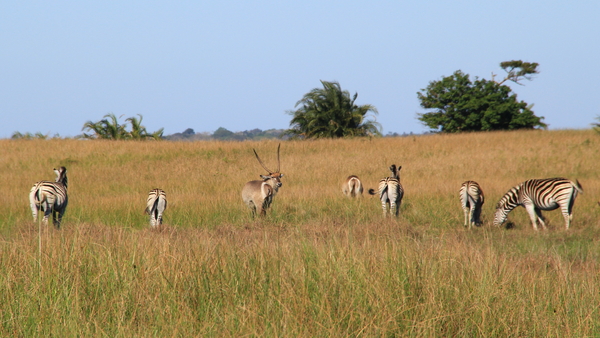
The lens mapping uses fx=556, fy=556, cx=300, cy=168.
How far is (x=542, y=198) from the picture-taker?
12.4 m

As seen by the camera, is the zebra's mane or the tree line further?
the tree line

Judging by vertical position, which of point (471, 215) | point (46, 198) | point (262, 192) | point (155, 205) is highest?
point (262, 192)

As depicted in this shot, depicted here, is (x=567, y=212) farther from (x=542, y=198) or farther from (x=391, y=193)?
(x=391, y=193)

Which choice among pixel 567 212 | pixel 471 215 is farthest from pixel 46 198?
pixel 567 212

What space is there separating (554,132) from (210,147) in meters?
19.9

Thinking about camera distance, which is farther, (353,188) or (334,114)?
(334,114)

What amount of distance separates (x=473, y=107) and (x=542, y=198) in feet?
102

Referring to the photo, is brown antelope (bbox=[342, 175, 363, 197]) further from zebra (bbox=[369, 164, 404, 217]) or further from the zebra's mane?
the zebra's mane

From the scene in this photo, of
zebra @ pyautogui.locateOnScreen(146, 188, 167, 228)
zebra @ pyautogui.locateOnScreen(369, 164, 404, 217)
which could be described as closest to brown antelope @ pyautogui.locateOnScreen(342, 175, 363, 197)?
zebra @ pyautogui.locateOnScreen(369, 164, 404, 217)

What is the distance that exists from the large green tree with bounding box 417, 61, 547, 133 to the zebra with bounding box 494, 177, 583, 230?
30.3 m

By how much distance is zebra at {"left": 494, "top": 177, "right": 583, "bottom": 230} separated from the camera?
1214 centimetres

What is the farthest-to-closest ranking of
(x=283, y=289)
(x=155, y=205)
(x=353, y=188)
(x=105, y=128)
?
(x=105, y=128) → (x=353, y=188) → (x=155, y=205) → (x=283, y=289)

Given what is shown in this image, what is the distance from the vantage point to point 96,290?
5.03 metres

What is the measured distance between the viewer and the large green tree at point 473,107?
42.0 metres
